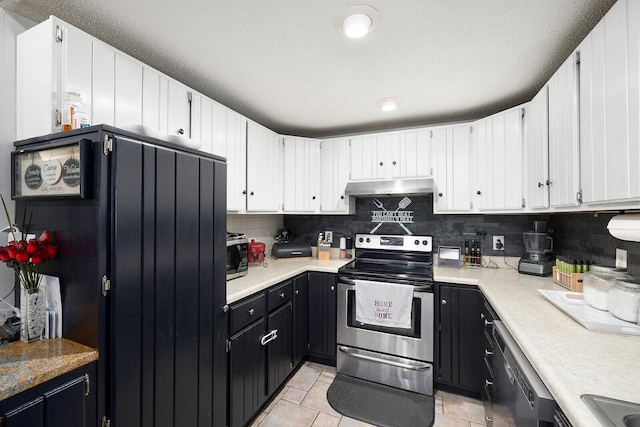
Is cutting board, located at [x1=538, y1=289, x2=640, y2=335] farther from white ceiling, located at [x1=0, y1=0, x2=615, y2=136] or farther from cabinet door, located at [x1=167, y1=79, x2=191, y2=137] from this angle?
cabinet door, located at [x1=167, y1=79, x2=191, y2=137]

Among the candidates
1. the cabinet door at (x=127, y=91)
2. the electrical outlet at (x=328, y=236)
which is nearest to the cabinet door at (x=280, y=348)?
the electrical outlet at (x=328, y=236)

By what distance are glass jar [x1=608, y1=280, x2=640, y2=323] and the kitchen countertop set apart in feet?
0.38

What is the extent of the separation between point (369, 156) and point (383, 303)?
1.45m

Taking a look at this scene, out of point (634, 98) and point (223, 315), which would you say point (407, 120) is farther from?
point (223, 315)

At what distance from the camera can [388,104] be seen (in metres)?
2.30

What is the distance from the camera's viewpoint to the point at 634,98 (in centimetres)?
95

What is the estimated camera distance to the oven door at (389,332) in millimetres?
2213

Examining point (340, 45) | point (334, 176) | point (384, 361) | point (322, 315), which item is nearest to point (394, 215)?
point (334, 176)

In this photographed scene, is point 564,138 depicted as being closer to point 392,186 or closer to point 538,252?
point 538,252

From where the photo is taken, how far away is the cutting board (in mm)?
1148

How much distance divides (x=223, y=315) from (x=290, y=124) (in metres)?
2.04

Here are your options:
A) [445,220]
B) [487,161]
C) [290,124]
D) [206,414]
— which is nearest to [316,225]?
[290,124]

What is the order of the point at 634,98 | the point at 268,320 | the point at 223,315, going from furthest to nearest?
1. the point at 268,320
2. the point at 223,315
3. the point at 634,98

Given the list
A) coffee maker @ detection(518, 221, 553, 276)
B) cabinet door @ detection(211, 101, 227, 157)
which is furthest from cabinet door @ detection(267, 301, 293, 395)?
coffee maker @ detection(518, 221, 553, 276)
